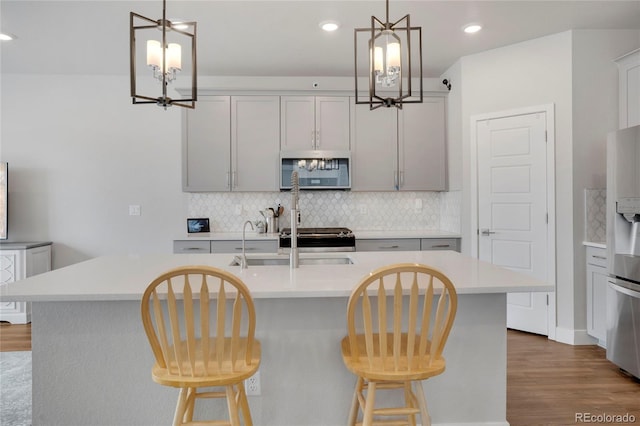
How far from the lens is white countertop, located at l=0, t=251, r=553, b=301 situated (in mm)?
1691

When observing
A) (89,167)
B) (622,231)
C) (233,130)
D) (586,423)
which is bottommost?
(586,423)

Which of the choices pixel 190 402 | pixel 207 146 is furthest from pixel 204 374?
pixel 207 146

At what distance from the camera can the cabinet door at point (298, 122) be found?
4344mm

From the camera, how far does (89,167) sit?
4.54 meters

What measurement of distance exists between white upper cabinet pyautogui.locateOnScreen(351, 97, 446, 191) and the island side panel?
8.21 ft

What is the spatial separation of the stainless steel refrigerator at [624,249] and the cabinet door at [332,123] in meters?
2.35

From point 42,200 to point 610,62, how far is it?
5693mm

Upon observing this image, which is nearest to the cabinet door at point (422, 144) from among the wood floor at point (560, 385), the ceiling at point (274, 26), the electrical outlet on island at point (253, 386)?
the ceiling at point (274, 26)

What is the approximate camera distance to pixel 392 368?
160cm

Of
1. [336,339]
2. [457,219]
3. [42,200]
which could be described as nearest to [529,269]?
[457,219]

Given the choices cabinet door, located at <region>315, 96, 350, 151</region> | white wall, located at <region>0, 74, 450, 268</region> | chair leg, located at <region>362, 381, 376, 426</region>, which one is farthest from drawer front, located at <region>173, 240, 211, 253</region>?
chair leg, located at <region>362, 381, 376, 426</region>

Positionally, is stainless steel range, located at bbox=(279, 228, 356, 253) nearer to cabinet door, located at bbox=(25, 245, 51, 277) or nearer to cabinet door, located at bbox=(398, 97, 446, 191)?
cabinet door, located at bbox=(398, 97, 446, 191)

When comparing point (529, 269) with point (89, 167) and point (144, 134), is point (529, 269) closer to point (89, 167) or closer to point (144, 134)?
point (144, 134)

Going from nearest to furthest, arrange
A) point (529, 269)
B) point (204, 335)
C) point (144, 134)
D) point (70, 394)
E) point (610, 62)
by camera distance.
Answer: point (204, 335)
point (70, 394)
point (610, 62)
point (529, 269)
point (144, 134)
